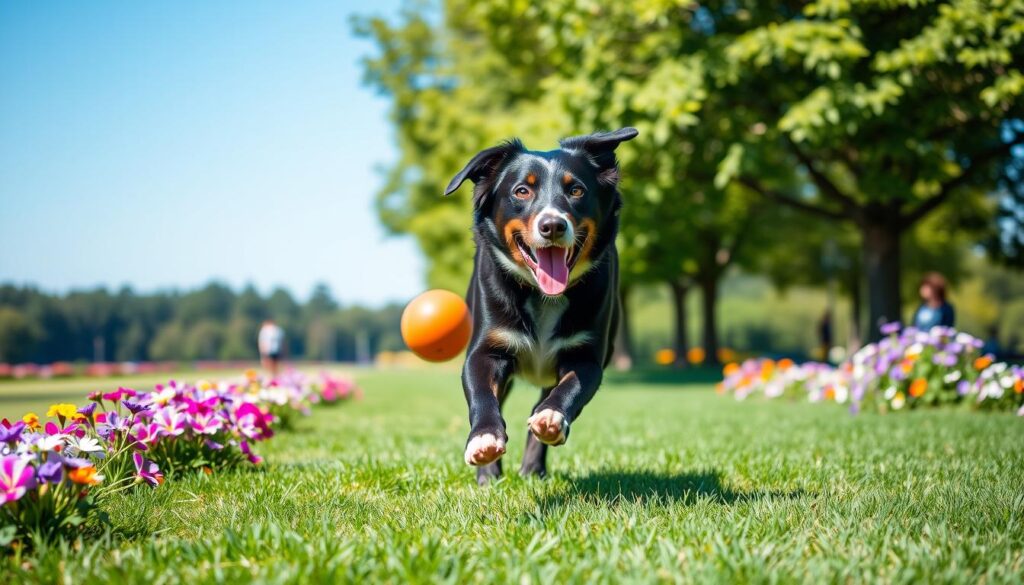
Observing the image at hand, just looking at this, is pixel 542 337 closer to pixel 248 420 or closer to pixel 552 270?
pixel 552 270

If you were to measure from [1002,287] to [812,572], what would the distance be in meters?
62.4

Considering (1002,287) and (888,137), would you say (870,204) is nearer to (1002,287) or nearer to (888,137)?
(888,137)

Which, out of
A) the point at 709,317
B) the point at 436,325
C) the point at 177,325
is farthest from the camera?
the point at 177,325

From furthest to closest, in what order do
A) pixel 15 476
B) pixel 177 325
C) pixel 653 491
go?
pixel 177 325 < pixel 653 491 < pixel 15 476

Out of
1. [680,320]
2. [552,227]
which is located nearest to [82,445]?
[552,227]

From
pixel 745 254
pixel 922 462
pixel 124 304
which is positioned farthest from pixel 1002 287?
pixel 124 304

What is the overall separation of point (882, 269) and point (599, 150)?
12.6 m

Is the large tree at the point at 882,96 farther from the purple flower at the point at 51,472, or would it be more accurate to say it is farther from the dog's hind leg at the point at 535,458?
the purple flower at the point at 51,472

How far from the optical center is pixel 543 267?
145 inches

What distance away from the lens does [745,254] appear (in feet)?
91.6

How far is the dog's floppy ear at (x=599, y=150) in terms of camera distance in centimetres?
409

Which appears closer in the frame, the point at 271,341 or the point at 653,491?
the point at 653,491

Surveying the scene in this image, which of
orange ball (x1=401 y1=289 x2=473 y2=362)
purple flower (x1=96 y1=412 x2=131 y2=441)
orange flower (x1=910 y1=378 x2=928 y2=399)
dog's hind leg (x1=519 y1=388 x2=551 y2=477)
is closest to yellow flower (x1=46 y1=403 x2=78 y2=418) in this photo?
purple flower (x1=96 y1=412 x2=131 y2=441)

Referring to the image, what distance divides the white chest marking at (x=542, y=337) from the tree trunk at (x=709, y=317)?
84.4 ft
